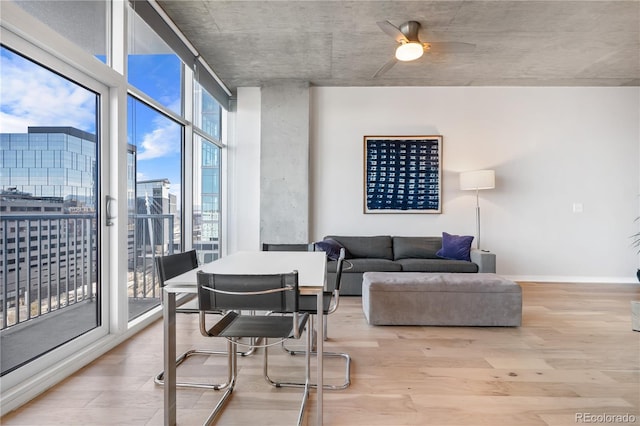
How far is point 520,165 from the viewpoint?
511cm

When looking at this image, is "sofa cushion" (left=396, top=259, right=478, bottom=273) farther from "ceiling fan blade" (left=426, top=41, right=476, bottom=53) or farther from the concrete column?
"ceiling fan blade" (left=426, top=41, right=476, bottom=53)

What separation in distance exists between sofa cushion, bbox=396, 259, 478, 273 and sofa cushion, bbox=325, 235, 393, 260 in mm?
446

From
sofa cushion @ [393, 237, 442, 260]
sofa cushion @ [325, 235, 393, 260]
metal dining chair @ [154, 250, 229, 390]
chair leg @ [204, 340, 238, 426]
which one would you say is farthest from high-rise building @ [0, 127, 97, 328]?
sofa cushion @ [393, 237, 442, 260]

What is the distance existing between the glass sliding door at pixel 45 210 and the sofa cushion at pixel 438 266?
10.8ft

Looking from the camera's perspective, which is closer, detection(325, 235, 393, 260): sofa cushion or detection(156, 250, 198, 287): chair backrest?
detection(156, 250, 198, 287): chair backrest

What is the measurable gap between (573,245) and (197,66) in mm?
5845

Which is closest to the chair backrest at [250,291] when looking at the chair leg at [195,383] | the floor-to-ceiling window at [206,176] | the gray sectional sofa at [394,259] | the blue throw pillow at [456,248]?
the chair leg at [195,383]

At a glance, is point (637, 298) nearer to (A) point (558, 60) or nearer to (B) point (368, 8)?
(A) point (558, 60)

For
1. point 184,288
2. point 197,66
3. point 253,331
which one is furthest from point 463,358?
point 197,66

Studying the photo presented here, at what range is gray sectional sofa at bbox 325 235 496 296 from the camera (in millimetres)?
4203

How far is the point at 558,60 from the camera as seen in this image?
4.28m

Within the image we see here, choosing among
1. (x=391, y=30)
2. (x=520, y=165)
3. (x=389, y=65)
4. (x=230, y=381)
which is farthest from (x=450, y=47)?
(x=230, y=381)

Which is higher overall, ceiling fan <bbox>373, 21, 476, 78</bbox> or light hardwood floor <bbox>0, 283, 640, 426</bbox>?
ceiling fan <bbox>373, 21, 476, 78</bbox>

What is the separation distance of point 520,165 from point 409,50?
2.79 m
